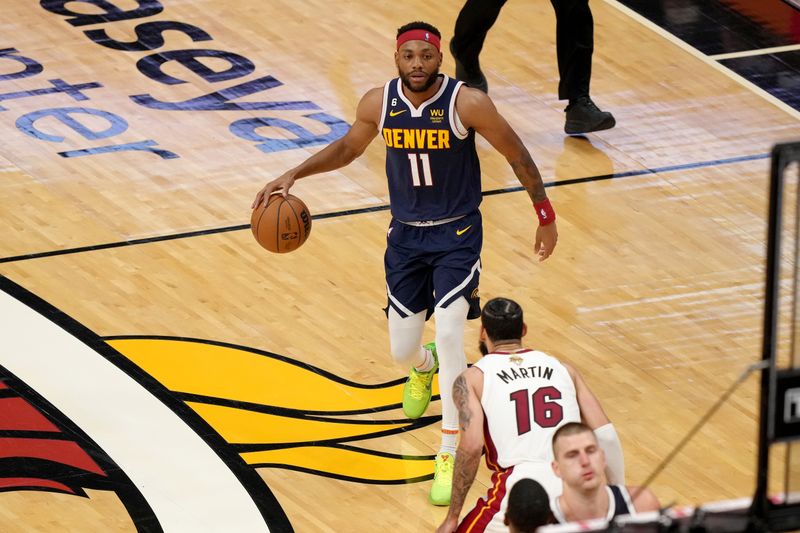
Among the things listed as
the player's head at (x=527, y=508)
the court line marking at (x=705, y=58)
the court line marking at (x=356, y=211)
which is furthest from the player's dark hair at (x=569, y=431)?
the court line marking at (x=705, y=58)

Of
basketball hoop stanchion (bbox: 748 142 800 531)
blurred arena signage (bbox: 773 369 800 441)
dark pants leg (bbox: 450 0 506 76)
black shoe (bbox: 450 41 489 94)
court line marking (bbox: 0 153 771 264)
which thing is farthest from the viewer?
black shoe (bbox: 450 41 489 94)

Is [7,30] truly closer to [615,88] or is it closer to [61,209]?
[61,209]

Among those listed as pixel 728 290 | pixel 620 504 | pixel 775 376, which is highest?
pixel 775 376

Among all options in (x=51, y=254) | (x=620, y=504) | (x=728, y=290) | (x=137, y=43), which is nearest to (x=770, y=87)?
(x=728, y=290)

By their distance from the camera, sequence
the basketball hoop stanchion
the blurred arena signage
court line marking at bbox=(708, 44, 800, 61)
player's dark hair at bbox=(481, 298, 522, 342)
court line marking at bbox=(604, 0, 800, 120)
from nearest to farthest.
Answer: the basketball hoop stanchion, the blurred arena signage, player's dark hair at bbox=(481, 298, 522, 342), court line marking at bbox=(604, 0, 800, 120), court line marking at bbox=(708, 44, 800, 61)

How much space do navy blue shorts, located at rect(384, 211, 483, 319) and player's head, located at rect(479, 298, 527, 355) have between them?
0.83m

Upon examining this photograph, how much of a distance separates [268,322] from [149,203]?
1.75 meters

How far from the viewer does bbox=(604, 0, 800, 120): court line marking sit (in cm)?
1241

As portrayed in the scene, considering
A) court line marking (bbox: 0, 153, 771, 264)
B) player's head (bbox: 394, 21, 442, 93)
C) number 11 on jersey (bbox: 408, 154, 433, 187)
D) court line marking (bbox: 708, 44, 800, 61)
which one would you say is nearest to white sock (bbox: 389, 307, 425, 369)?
number 11 on jersey (bbox: 408, 154, 433, 187)

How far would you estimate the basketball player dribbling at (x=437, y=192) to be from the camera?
7.49 m

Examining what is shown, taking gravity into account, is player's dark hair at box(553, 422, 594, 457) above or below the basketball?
above

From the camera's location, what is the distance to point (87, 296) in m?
9.39

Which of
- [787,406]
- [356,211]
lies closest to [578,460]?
[787,406]

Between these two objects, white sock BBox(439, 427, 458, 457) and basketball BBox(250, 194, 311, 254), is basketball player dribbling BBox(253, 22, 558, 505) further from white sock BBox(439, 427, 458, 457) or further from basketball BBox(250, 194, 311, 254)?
basketball BBox(250, 194, 311, 254)
